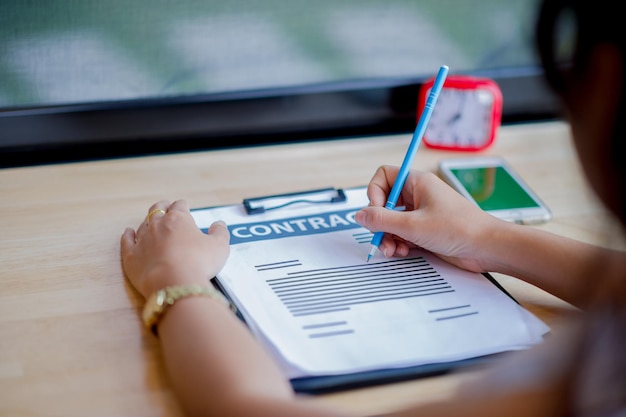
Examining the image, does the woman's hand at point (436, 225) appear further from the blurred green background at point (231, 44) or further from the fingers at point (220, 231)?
the blurred green background at point (231, 44)

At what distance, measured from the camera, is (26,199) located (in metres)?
1.00

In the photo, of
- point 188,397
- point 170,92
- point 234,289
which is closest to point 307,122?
point 170,92

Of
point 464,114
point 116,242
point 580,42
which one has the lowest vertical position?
point 116,242

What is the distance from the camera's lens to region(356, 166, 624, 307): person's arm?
83cm

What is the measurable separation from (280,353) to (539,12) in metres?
0.35

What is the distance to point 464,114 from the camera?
3.80 ft

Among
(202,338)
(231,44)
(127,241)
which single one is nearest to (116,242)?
(127,241)

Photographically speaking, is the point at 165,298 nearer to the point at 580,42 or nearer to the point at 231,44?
the point at 580,42

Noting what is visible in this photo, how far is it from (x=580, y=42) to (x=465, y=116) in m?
0.58

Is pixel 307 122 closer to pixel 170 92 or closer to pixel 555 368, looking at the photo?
pixel 170 92

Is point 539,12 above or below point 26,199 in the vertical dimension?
above

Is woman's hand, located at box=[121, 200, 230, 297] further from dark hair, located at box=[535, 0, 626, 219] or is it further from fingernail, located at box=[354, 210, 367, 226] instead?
dark hair, located at box=[535, 0, 626, 219]

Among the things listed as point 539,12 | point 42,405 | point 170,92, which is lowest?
point 42,405

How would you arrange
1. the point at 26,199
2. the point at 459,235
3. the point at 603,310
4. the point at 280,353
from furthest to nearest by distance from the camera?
1. the point at 26,199
2. the point at 459,235
3. the point at 280,353
4. the point at 603,310
